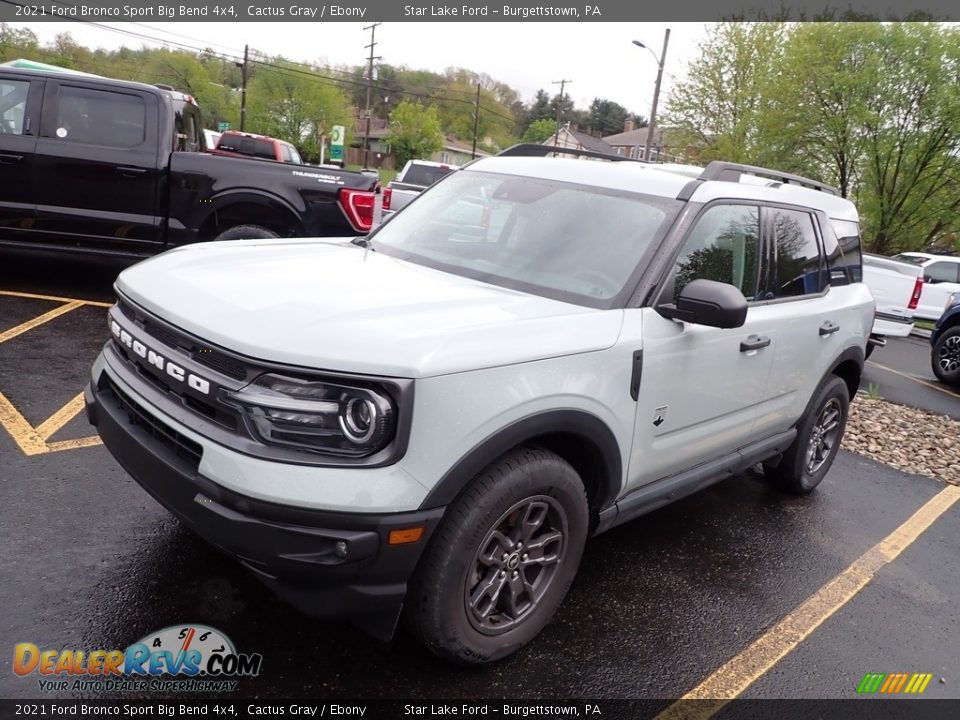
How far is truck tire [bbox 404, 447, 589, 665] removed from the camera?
7.73 feet

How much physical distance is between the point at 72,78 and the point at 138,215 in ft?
4.72

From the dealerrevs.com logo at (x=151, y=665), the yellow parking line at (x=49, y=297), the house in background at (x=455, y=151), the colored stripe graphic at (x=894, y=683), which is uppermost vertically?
the house in background at (x=455, y=151)

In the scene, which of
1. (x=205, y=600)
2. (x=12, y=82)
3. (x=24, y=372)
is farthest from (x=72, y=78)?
(x=205, y=600)

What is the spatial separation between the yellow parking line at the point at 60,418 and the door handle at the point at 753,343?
381cm

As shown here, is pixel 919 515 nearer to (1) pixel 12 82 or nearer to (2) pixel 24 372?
(2) pixel 24 372

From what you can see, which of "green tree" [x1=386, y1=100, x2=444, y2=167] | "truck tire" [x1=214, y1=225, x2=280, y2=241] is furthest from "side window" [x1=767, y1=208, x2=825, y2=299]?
"green tree" [x1=386, y1=100, x2=444, y2=167]

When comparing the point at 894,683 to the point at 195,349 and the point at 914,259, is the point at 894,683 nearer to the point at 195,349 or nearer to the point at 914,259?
the point at 195,349

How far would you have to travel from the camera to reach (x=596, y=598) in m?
3.31

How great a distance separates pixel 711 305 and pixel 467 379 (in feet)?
3.65

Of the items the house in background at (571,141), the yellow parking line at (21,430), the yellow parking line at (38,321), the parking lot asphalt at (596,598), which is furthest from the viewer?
the house in background at (571,141)

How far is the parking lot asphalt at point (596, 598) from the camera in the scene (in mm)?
2660

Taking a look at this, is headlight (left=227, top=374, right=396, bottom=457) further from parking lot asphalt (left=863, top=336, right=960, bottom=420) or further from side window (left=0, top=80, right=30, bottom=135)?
parking lot asphalt (left=863, top=336, right=960, bottom=420)

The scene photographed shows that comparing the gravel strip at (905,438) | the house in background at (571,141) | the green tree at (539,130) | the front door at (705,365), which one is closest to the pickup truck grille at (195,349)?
the front door at (705,365)

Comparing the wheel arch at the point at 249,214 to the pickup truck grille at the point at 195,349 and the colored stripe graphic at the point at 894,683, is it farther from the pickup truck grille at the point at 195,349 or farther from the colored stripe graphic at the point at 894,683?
the colored stripe graphic at the point at 894,683
